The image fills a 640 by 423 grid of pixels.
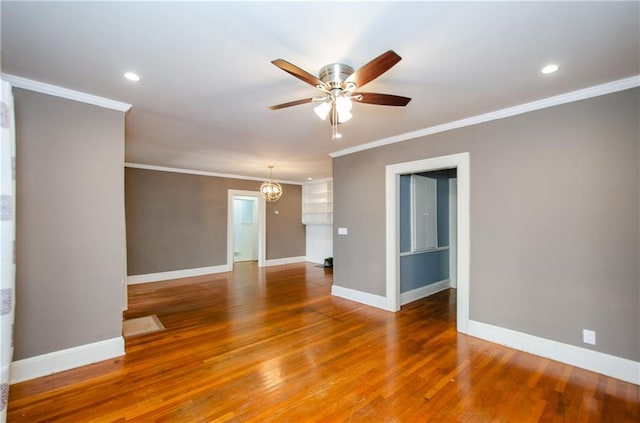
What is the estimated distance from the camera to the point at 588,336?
2.65 metres

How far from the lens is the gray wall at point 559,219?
97.8 inches

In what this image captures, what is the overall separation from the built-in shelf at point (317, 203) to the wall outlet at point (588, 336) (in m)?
5.97

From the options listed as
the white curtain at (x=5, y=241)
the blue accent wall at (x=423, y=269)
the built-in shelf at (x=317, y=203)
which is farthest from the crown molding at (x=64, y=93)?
the built-in shelf at (x=317, y=203)

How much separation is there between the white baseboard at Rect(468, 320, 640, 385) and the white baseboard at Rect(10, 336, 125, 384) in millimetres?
3969

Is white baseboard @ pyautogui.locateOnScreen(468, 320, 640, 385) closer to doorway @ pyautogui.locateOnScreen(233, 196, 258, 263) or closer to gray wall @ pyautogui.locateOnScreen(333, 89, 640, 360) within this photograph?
gray wall @ pyautogui.locateOnScreen(333, 89, 640, 360)

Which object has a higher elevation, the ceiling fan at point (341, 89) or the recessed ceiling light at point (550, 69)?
the recessed ceiling light at point (550, 69)

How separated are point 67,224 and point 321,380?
2782mm

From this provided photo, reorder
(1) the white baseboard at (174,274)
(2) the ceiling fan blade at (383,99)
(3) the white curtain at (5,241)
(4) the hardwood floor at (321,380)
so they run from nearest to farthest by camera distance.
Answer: (3) the white curtain at (5,241) < (4) the hardwood floor at (321,380) < (2) the ceiling fan blade at (383,99) < (1) the white baseboard at (174,274)

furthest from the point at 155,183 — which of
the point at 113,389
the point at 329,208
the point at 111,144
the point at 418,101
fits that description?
the point at 418,101

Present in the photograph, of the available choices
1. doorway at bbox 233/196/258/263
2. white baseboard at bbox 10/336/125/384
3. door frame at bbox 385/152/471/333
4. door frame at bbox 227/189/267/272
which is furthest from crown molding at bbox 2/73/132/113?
doorway at bbox 233/196/258/263

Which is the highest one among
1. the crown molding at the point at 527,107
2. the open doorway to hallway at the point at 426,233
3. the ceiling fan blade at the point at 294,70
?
the crown molding at the point at 527,107

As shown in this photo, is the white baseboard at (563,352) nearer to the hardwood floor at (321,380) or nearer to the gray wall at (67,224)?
the hardwood floor at (321,380)

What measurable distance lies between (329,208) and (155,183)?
175 inches

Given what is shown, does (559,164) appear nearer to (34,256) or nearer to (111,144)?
(111,144)
